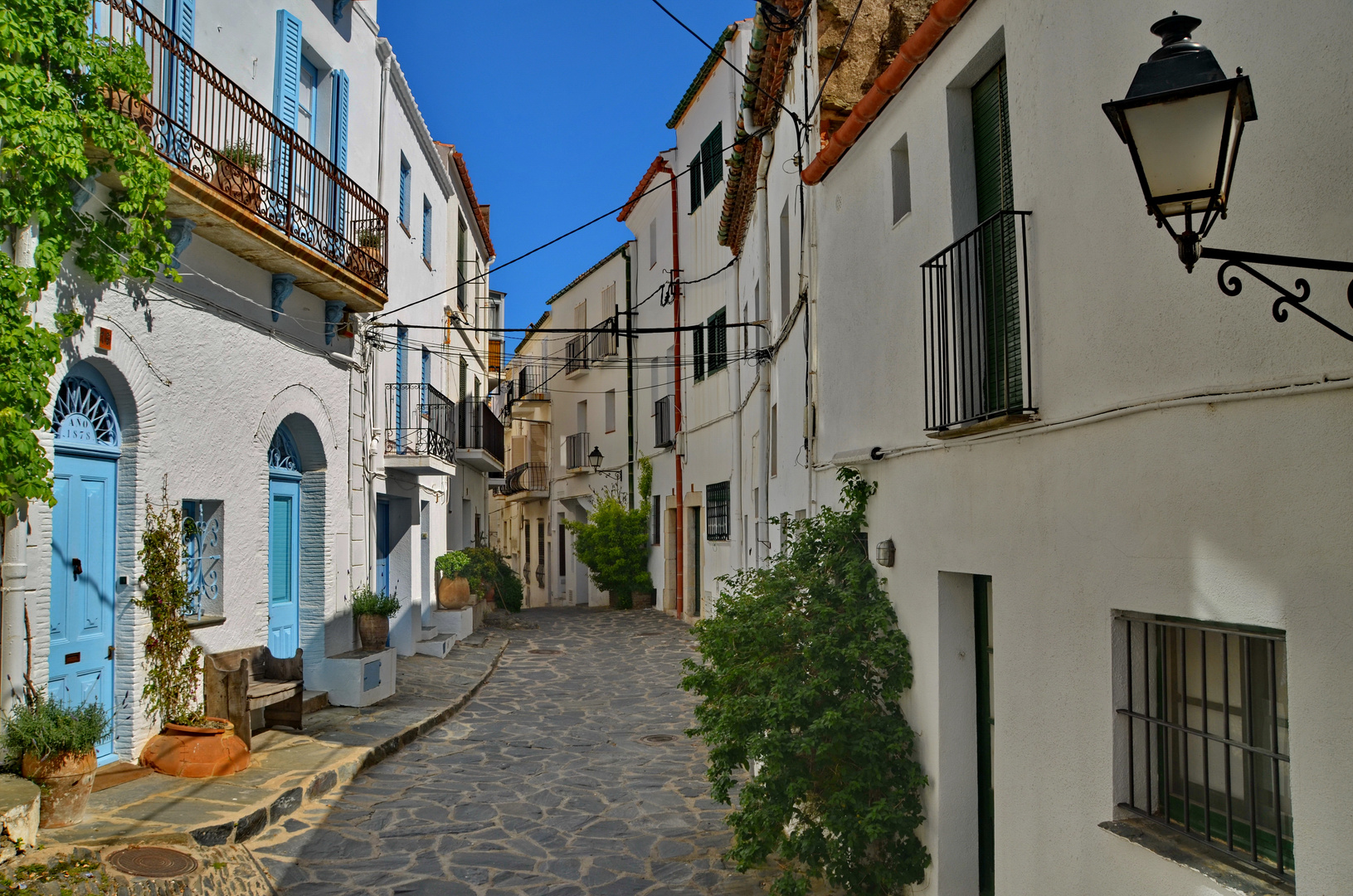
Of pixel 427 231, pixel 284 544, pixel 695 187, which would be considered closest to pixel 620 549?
pixel 695 187

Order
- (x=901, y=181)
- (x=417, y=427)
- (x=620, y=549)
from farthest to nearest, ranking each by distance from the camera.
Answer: (x=620, y=549) < (x=417, y=427) < (x=901, y=181)

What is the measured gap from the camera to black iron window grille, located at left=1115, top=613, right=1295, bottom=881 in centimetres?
336

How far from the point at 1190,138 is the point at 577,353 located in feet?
95.3

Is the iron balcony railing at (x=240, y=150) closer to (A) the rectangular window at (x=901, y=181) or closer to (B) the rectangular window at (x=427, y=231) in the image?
(A) the rectangular window at (x=901, y=181)

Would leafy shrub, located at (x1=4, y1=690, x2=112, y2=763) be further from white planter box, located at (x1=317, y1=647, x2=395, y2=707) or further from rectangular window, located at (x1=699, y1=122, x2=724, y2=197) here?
rectangular window, located at (x1=699, y1=122, x2=724, y2=197)

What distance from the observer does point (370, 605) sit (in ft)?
40.5

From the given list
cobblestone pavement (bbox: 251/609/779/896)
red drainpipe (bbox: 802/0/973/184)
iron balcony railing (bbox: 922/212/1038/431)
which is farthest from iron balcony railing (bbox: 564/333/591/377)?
iron balcony railing (bbox: 922/212/1038/431)

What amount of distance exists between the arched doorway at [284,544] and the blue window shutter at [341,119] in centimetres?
350

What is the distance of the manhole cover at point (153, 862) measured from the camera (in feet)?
19.8

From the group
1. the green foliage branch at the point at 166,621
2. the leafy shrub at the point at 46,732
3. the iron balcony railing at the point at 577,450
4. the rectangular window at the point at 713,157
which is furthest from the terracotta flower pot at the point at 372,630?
the iron balcony railing at the point at 577,450

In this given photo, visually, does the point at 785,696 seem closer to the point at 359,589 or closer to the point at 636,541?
the point at 359,589

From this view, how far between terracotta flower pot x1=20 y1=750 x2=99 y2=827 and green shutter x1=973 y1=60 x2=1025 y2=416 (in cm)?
603

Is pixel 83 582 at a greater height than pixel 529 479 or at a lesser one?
lesser

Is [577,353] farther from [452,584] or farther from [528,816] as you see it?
[528,816]
